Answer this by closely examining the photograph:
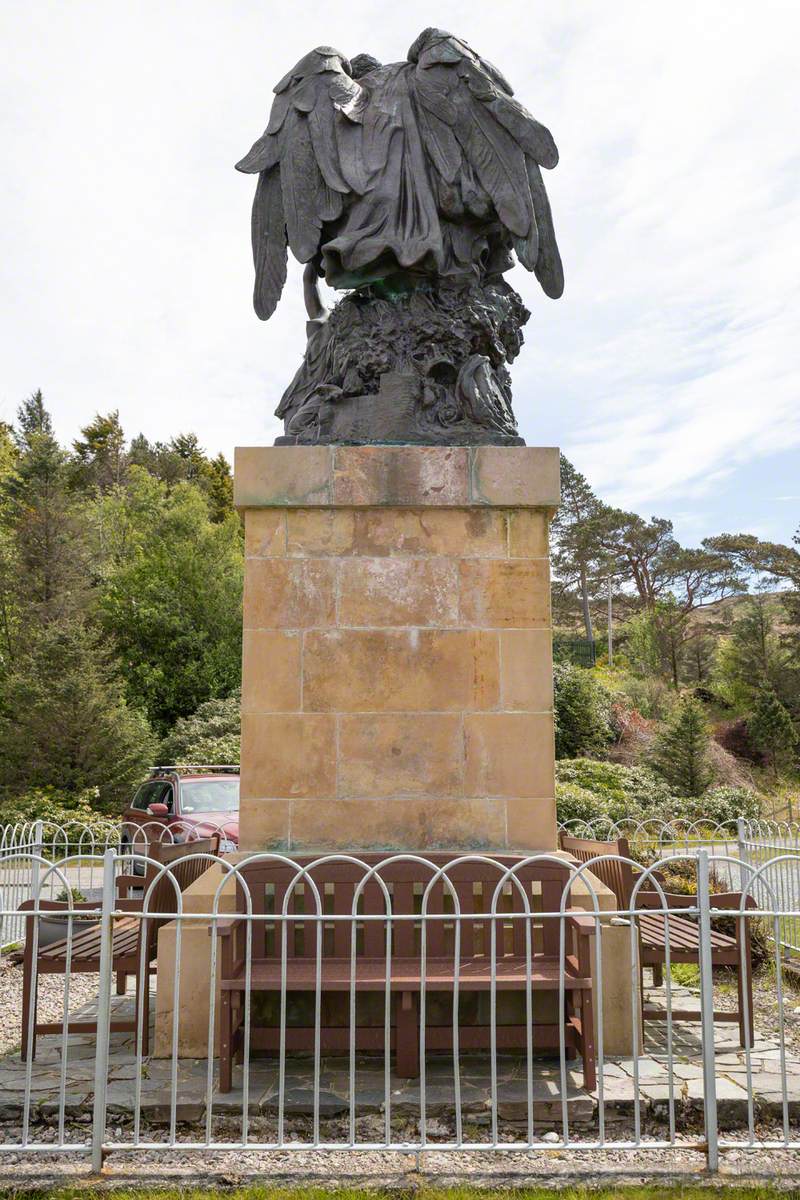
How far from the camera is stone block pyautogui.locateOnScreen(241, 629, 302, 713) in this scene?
514 centimetres

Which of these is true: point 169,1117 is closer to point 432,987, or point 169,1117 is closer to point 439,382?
point 432,987

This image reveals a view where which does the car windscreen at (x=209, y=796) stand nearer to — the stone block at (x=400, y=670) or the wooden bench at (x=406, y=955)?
the stone block at (x=400, y=670)

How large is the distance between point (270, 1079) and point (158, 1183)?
1.05 metres

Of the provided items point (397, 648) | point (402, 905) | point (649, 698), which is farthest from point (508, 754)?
point (649, 698)

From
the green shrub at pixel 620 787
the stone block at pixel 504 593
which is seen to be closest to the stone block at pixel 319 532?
the stone block at pixel 504 593

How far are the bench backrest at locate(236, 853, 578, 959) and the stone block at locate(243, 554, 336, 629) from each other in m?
1.30

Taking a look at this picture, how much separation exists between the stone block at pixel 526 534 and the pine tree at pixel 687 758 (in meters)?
15.7

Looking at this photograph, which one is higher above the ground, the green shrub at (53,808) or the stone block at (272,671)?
the stone block at (272,671)

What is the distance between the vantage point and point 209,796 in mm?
12117

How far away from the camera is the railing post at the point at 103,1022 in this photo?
11.4 feet

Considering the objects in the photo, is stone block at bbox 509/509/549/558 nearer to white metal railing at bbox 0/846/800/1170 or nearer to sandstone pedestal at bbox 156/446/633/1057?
sandstone pedestal at bbox 156/446/633/1057

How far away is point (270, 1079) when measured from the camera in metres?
4.32

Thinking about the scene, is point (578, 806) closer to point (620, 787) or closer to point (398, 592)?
point (620, 787)

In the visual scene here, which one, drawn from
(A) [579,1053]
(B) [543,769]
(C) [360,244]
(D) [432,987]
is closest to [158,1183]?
(D) [432,987]
